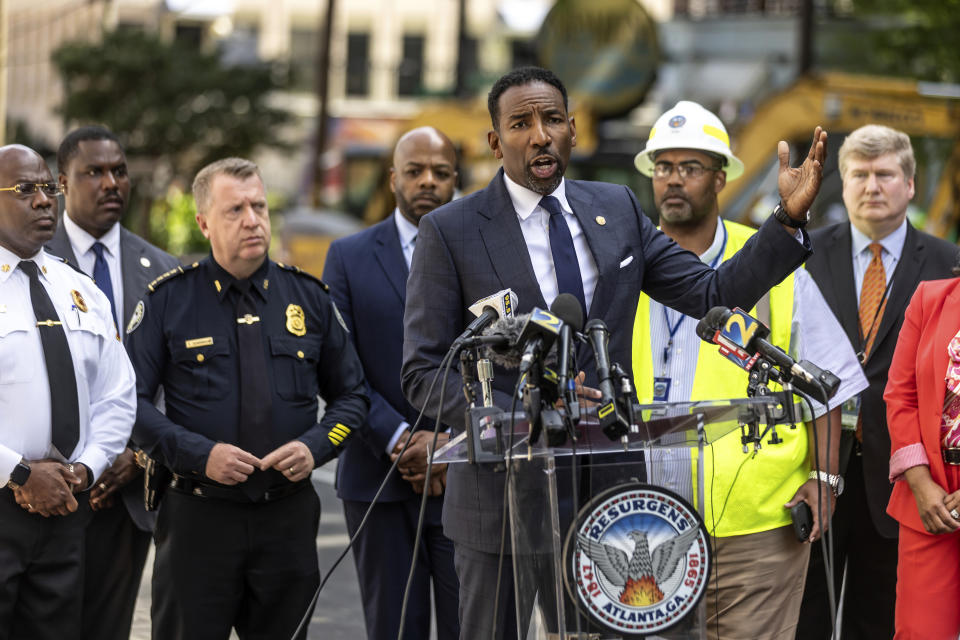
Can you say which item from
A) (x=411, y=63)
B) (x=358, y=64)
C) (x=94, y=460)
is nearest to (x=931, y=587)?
(x=94, y=460)

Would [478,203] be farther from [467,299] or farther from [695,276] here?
[695,276]

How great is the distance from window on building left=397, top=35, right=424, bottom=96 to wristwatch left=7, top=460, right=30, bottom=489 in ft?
164

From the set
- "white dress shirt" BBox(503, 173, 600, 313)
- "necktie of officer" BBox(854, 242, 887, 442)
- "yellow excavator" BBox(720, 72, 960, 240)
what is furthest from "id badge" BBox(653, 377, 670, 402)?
"yellow excavator" BBox(720, 72, 960, 240)

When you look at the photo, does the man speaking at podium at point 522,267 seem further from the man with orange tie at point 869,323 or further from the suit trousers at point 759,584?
the man with orange tie at point 869,323

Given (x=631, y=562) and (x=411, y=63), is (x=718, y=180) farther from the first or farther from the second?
(x=411, y=63)

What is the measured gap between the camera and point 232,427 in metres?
5.31

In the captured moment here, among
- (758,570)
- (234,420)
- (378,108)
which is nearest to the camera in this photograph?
(758,570)

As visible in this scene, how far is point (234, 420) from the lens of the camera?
17.4 ft

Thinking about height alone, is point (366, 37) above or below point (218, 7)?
above

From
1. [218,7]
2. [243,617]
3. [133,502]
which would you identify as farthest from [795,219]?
[218,7]

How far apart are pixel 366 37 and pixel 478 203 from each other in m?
54.2

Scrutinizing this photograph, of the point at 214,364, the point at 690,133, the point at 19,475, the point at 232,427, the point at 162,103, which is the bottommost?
the point at 19,475

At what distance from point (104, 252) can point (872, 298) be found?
136 inches

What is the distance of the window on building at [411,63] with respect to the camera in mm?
54625
